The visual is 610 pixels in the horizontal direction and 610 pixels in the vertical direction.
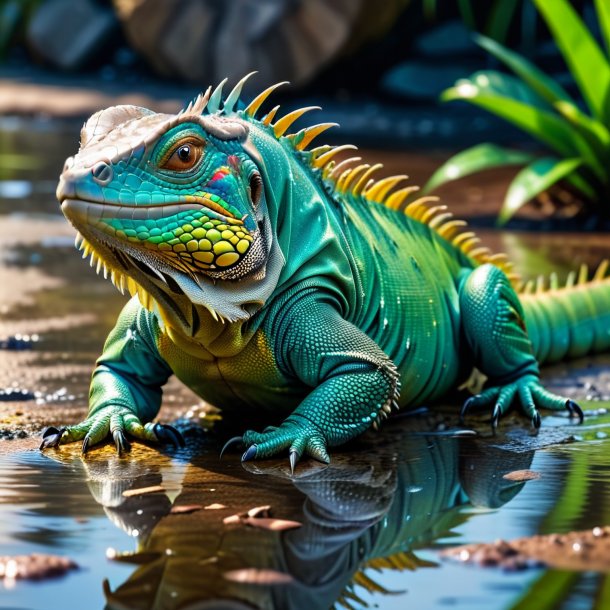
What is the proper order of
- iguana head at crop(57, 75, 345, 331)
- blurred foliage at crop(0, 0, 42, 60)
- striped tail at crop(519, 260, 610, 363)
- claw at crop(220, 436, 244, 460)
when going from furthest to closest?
blurred foliage at crop(0, 0, 42, 60)
striped tail at crop(519, 260, 610, 363)
claw at crop(220, 436, 244, 460)
iguana head at crop(57, 75, 345, 331)

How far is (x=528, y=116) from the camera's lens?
10180 millimetres

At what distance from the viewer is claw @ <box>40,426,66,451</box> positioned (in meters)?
4.82

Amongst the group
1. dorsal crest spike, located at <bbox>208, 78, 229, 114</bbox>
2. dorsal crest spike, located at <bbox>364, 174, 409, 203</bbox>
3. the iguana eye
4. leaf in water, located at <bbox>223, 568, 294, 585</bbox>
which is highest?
dorsal crest spike, located at <bbox>208, 78, 229, 114</bbox>

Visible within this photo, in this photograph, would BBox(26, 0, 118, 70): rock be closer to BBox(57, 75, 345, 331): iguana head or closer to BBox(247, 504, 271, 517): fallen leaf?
BBox(57, 75, 345, 331): iguana head

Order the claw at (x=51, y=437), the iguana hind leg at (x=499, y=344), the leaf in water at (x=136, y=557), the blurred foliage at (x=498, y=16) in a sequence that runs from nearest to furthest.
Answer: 1. the leaf in water at (x=136, y=557)
2. the claw at (x=51, y=437)
3. the iguana hind leg at (x=499, y=344)
4. the blurred foliage at (x=498, y=16)

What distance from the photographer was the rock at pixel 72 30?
2078 centimetres

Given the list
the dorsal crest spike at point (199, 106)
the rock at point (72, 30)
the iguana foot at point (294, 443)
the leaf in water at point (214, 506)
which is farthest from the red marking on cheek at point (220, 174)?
the rock at point (72, 30)

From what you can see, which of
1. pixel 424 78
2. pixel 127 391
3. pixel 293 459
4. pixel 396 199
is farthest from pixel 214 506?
pixel 424 78

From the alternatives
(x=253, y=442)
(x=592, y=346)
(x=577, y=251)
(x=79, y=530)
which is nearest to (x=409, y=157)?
(x=577, y=251)

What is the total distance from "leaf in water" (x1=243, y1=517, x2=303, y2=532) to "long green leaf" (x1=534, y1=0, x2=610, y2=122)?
22.1ft

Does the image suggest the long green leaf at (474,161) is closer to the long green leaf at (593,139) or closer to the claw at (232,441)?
the long green leaf at (593,139)

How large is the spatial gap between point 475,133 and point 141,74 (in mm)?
6712

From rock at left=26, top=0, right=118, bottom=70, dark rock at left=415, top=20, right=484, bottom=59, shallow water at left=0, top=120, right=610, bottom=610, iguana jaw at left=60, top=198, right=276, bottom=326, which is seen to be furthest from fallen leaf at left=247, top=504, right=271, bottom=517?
rock at left=26, top=0, right=118, bottom=70

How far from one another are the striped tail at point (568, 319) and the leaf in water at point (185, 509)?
2.80m
